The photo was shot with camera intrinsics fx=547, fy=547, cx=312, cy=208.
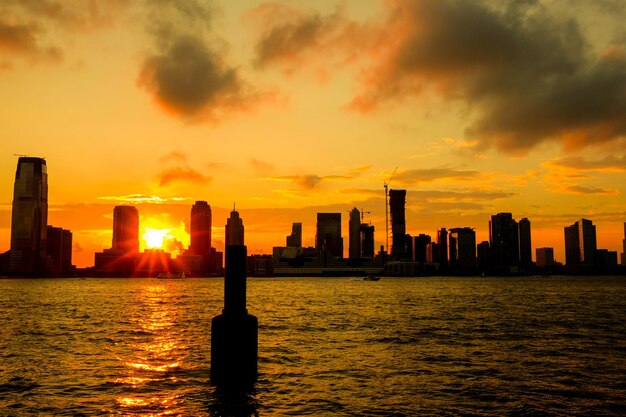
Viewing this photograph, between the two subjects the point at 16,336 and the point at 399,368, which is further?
the point at 16,336

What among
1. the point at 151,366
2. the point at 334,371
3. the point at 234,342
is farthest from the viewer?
the point at 151,366

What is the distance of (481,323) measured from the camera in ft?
232

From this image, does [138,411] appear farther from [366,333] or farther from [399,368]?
[366,333]

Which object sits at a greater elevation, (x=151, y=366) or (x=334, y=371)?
(x=334, y=371)

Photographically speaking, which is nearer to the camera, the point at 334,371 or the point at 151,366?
the point at 334,371

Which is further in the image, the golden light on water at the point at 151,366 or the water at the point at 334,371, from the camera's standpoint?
the golden light on water at the point at 151,366

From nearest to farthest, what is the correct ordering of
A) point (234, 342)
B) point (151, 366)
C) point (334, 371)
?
point (234, 342) < point (334, 371) < point (151, 366)

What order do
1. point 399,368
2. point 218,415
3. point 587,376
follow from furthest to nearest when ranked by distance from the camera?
point 399,368, point 587,376, point 218,415

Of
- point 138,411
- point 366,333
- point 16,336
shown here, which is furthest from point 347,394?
point 16,336

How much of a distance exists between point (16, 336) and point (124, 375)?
30.4m

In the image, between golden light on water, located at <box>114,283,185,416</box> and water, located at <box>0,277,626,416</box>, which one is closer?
water, located at <box>0,277,626,416</box>

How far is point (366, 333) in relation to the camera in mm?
58938

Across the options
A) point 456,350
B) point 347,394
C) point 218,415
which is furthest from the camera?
point 456,350

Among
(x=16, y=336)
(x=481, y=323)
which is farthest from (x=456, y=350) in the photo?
(x=16, y=336)
